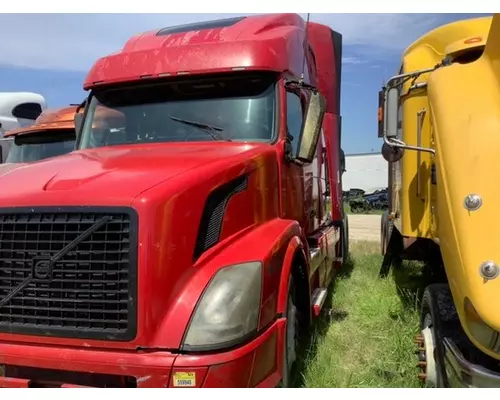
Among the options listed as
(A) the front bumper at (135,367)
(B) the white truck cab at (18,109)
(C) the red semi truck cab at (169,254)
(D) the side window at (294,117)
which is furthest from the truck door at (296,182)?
(B) the white truck cab at (18,109)

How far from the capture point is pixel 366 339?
4.59m

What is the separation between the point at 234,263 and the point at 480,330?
4.31 ft

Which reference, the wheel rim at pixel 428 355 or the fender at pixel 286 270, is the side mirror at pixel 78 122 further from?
the wheel rim at pixel 428 355

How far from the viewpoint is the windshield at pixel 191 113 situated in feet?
13.1

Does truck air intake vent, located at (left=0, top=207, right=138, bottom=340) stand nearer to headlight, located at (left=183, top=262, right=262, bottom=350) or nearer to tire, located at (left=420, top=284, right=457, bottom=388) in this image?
headlight, located at (left=183, top=262, right=262, bottom=350)

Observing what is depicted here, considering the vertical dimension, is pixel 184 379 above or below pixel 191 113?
below

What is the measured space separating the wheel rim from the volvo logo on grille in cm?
245

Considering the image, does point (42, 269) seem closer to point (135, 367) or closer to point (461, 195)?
point (135, 367)

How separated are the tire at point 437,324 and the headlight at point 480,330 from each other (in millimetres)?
556

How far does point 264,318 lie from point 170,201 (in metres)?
0.82

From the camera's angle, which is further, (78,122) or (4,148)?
(4,148)

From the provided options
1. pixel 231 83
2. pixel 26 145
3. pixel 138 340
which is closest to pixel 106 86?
pixel 231 83

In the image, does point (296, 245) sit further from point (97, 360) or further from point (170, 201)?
point (97, 360)

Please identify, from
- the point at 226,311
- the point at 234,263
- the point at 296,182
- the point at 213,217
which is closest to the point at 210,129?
the point at 296,182
